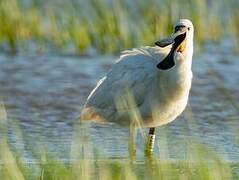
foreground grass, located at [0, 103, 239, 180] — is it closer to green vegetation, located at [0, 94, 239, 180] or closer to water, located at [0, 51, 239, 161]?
green vegetation, located at [0, 94, 239, 180]

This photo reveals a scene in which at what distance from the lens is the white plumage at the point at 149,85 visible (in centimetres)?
738

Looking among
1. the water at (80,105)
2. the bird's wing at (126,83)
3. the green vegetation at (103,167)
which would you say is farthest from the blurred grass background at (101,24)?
the green vegetation at (103,167)

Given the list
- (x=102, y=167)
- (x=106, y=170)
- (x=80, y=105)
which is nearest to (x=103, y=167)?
(x=102, y=167)

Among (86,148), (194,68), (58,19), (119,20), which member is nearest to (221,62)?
(194,68)

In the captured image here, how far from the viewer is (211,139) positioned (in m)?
8.13

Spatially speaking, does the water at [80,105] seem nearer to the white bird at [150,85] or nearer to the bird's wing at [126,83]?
the white bird at [150,85]

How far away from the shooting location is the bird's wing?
7.53 metres

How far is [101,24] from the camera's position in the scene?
1168 centimetres

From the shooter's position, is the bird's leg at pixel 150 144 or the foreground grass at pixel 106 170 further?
the bird's leg at pixel 150 144

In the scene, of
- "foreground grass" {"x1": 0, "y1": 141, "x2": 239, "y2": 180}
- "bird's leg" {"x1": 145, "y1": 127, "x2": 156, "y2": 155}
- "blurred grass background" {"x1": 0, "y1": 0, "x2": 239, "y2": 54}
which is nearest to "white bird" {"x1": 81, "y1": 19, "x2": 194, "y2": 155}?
"bird's leg" {"x1": 145, "y1": 127, "x2": 156, "y2": 155}

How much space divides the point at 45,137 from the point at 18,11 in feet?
13.7

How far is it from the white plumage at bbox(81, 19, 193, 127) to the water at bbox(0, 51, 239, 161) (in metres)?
0.21

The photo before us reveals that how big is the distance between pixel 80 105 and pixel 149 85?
2496 millimetres

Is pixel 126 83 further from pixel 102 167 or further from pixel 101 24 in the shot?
pixel 101 24
